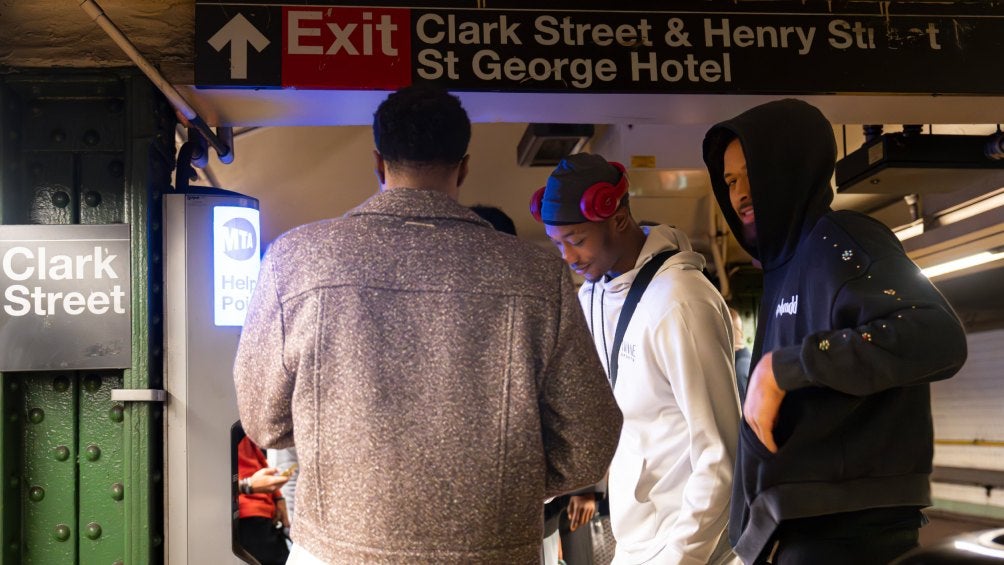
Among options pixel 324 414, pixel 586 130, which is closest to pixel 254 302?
pixel 324 414

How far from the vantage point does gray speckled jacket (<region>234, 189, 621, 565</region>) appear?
6.68 ft

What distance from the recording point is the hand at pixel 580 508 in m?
→ 4.81

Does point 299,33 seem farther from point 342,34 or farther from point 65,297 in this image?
point 65,297

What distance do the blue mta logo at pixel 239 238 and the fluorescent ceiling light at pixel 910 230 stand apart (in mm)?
8428

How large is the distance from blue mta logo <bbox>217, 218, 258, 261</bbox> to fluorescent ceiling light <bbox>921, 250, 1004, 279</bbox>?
7.95 m

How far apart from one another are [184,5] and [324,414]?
2.36 metres

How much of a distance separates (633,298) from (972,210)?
7.29m

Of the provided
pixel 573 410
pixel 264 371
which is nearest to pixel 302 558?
pixel 264 371

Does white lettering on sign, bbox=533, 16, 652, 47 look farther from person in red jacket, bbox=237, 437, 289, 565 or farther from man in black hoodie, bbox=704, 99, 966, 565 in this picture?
person in red jacket, bbox=237, 437, 289, 565

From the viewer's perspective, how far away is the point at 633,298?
11.0ft

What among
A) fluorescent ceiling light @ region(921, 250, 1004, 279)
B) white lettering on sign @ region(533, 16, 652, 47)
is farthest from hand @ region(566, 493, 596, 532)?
fluorescent ceiling light @ region(921, 250, 1004, 279)

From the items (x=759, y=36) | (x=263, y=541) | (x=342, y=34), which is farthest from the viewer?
→ (x=263, y=541)

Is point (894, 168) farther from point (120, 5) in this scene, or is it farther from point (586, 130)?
point (120, 5)

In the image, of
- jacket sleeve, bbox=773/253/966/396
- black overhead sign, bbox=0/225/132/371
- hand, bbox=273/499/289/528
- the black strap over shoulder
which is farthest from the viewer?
hand, bbox=273/499/289/528
